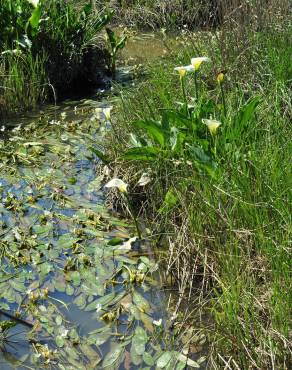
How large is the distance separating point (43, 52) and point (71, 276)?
3065mm

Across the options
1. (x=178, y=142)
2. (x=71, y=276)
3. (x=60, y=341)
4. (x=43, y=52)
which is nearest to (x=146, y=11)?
(x=43, y=52)

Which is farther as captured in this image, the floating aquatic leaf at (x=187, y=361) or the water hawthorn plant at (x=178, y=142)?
the water hawthorn plant at (x=178, y=142)

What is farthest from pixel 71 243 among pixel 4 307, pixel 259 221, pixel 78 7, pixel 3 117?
pixel 78 7

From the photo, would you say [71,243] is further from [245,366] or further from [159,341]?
[245,366]

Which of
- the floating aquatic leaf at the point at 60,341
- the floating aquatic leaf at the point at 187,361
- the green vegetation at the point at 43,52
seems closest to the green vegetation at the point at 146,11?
the green vegetation at the point at 43,52

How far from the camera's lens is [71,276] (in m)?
3.05

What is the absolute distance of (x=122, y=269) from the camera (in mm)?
3096

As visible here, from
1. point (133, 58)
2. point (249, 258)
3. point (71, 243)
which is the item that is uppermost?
point (249, 258)

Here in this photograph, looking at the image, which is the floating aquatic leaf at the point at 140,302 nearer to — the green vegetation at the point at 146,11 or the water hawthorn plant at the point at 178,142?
the water hawthorn plant at the point at 178,142

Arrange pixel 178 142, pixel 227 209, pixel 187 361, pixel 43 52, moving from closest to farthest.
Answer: pixel 187 361, pixel 227 209, pixel 178 142, pixel 43 52

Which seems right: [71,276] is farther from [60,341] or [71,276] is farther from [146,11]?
[146,11]

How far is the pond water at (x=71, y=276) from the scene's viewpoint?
254 cm

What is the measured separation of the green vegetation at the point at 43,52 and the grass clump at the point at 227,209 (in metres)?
1.61

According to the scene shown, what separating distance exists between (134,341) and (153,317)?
19 centimetres
